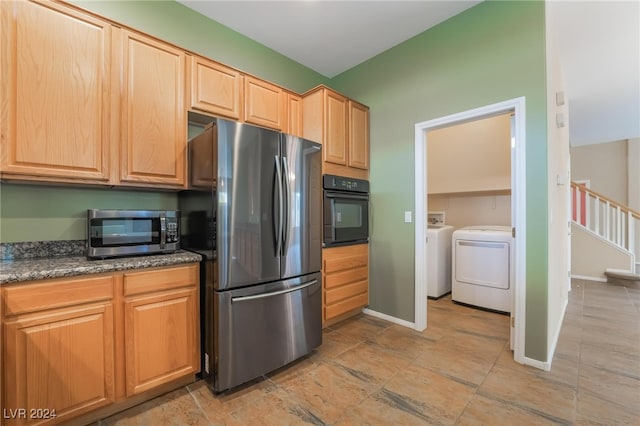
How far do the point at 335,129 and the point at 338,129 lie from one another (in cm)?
5

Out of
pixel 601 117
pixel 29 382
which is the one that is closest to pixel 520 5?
pixel 29 382

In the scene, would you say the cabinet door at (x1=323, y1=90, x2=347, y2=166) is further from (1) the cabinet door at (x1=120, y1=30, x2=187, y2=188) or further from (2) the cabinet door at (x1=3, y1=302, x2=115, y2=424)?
(2) the cabinet door at (x1=3, y1=302, x2=115, y2=424)

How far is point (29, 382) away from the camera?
127 centimetres

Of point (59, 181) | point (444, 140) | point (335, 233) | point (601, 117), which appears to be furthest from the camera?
point (601, 117)

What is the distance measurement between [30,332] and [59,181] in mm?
839

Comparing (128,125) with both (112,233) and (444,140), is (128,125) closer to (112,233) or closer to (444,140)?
(112,233)

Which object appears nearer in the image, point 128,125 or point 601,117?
point 128,125

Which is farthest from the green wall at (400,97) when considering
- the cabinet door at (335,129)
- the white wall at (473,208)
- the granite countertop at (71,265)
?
the white wall at (473,208)

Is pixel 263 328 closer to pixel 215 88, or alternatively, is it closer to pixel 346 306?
pixel 346 306

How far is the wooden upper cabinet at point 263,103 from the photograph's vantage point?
2.38 m

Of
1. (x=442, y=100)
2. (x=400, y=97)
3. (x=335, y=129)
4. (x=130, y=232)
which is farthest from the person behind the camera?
(x=400, y=97)

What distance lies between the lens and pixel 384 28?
2580mm

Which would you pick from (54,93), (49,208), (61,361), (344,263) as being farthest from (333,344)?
(54,93)

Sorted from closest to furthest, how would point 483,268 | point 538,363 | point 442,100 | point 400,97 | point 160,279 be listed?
point 160,279, point 538,363, point 442,100, point 400,97, point 483,268
